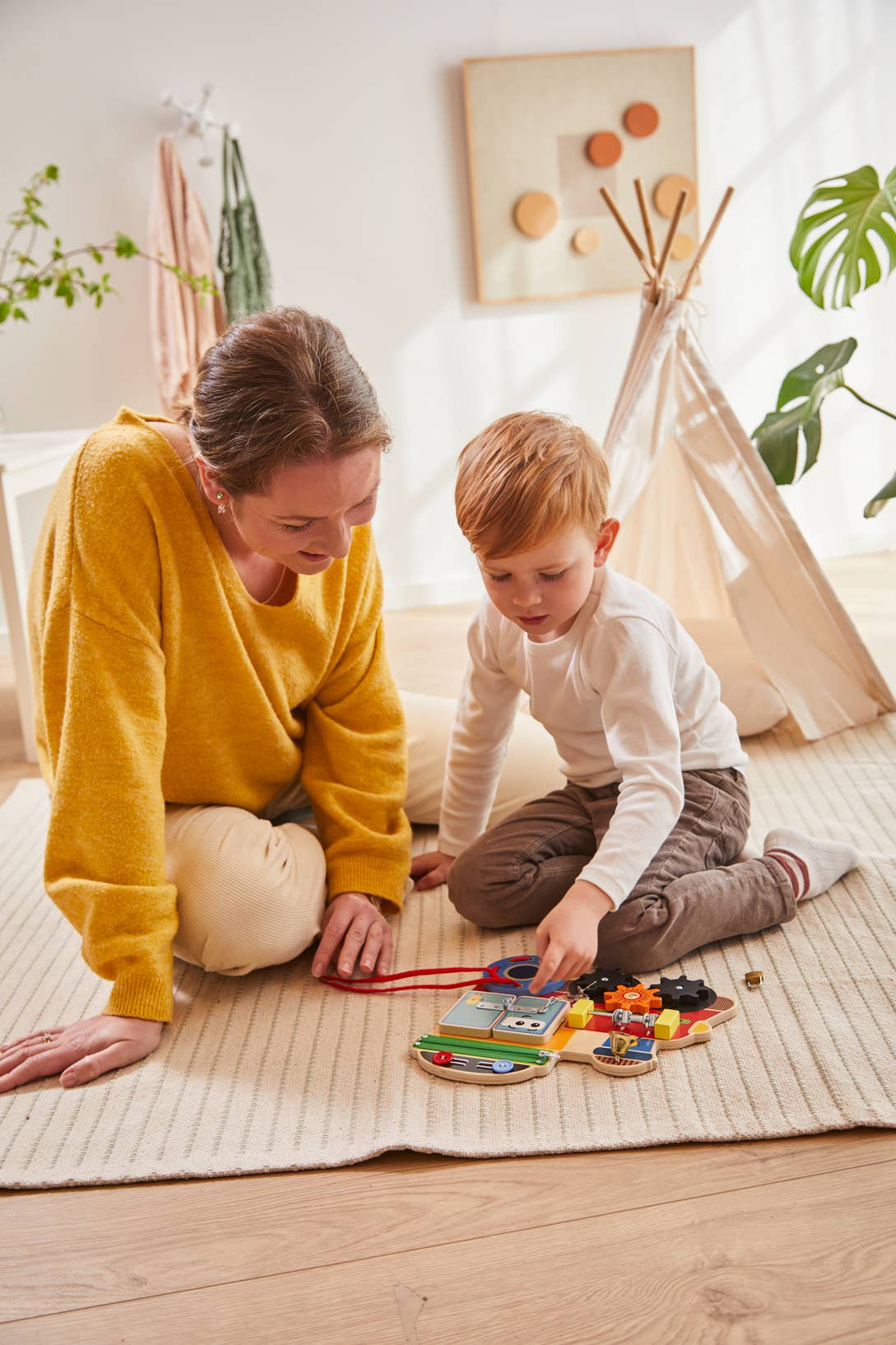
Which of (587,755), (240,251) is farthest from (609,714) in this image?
(240,251)

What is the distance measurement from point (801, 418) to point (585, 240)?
4.62ft

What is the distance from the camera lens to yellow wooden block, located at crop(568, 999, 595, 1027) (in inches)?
51.2

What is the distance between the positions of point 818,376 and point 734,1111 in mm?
1595

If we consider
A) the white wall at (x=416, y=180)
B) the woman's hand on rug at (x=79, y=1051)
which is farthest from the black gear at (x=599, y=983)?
the white wall at (x=416, y=180)

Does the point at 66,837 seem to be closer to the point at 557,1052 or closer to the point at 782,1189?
the point at 557,1052

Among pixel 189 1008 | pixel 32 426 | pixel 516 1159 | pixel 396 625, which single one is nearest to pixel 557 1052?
pixel 516 1159

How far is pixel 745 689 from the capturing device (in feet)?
7.18

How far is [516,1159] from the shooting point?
44.4 inches

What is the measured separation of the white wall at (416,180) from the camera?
3240mm

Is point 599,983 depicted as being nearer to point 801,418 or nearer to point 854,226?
point 801,418

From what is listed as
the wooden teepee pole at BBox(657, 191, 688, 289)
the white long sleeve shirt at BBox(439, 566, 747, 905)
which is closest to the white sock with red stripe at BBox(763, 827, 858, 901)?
the white long sleeve shirt at BBox(439, 566, 747, 905)

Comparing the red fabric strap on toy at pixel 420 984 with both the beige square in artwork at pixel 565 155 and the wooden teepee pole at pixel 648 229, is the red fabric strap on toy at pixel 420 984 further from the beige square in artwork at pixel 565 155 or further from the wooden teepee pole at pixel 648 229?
the beige square in artwork at pixel 565 155

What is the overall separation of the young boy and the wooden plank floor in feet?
0.87

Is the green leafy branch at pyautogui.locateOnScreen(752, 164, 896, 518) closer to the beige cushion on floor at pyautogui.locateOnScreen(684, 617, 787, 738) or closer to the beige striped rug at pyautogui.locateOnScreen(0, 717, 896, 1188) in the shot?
the beige cushion on floor at pyautogui.locateOnScreen(684, 617, 787, 738)
